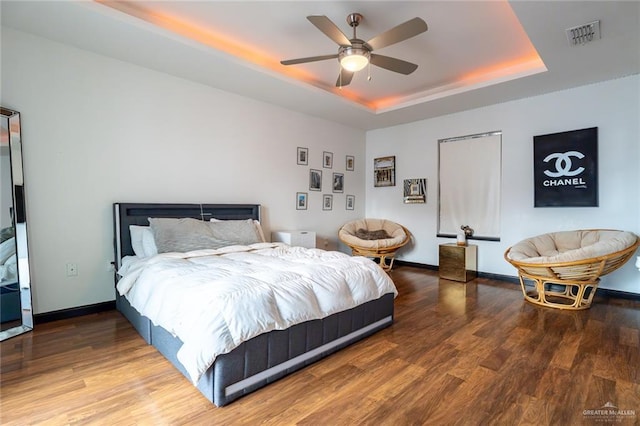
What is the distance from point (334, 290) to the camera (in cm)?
239

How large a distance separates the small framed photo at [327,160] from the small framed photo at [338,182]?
212 millimetres

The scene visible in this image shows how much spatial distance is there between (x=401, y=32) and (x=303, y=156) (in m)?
3.05

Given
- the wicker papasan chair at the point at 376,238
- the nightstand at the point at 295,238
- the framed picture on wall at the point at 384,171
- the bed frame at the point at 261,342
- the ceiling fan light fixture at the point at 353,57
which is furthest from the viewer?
the framed picture on wall at the point at 384,171

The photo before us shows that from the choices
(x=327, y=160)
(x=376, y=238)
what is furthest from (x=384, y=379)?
(x=327, y=160)

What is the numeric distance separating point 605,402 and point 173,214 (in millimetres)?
4045

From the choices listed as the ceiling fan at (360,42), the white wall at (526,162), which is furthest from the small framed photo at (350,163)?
the ceiling fan at (360,42)

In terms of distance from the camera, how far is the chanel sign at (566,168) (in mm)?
4051

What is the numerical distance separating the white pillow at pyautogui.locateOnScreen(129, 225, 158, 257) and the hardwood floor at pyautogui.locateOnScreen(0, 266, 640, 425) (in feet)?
2.23

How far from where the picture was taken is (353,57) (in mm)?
2838

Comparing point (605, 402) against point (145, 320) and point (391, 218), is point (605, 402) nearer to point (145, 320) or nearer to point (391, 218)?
point (145, 320)

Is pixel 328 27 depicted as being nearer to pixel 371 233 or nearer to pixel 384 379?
pixel 384 379

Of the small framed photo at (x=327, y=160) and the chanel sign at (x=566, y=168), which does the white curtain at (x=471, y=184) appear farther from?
the small framed photo at (x=327, y=160)

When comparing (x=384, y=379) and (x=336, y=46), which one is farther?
(x=336, y=46)

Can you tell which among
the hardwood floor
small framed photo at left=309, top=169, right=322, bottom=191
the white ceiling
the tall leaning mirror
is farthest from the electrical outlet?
small framed photo at left=309, top=169, right=322, bottom=191
